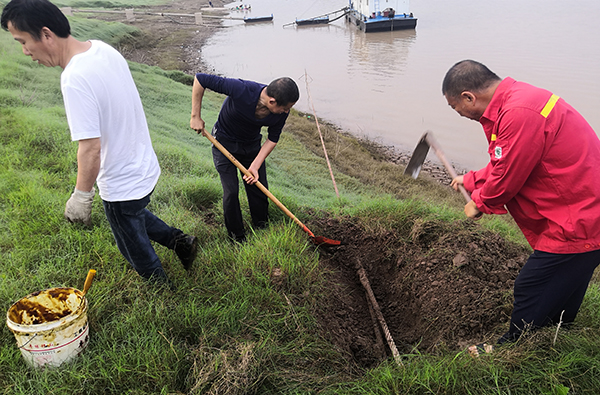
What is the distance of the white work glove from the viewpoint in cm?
230

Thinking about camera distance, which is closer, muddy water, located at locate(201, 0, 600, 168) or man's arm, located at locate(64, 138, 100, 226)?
man's arm, located at locate(64, 138, 100, 226)

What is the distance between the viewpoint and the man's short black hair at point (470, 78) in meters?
2.17

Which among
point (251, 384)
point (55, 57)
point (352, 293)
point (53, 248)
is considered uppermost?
point (55, 57)

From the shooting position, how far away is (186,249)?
3.01 m

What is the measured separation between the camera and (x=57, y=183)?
4109 mm

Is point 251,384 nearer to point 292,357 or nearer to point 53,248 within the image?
point 292,357

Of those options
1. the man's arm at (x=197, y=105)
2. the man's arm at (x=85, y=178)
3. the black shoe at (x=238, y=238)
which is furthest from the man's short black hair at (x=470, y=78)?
the black shoe at (x=238, y=238)

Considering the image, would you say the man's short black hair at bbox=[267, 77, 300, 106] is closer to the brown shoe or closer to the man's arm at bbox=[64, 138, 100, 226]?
the man's arm at bbox=[64, 138, 100, 226]

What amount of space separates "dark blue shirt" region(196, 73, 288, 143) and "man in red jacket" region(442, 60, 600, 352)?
1.71 metres

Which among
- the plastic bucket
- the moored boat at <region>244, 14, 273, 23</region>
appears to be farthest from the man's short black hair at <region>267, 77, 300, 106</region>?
the moored boat at <region>244, 14, 273, 23</region>

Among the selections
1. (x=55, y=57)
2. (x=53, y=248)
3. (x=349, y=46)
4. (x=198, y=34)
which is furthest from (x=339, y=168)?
(x=198, y=34)

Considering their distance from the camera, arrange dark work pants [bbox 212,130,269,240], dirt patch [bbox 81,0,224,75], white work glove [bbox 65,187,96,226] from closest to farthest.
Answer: white work glove [bbox 65,187,96,226], dark work pants [bbox 212,130,269,240], dirt patch [bbox 81,0,224,75]

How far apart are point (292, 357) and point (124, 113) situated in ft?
5.90

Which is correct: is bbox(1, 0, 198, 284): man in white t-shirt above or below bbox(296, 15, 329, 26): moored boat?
below
